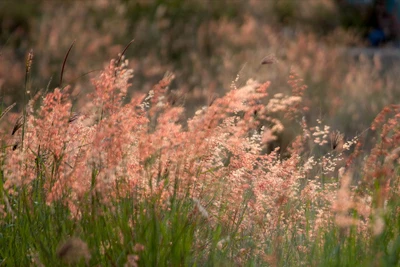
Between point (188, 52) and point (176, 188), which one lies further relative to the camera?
point (188, 52)

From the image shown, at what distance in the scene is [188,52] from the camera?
379 inches

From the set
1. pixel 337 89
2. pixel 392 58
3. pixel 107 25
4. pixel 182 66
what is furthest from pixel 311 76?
pixel 392 58

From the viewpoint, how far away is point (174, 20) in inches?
412

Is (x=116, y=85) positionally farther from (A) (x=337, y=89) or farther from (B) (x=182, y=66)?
(B) (x=182, y=66)

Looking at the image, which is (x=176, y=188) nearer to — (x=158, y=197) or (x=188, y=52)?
(x=158, y=197)

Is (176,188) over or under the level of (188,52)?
under

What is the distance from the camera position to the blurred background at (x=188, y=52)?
7.84 meters

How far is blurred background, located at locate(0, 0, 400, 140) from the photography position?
25.7ft

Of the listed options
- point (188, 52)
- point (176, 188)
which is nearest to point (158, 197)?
point (176, 188)

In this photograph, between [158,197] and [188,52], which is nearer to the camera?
[158,197]

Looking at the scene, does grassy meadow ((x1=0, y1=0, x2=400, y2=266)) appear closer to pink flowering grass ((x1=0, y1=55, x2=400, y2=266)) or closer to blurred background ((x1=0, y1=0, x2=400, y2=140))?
A: pink flowering grass ((x1=0, y1=55, x2=400, y2=266))

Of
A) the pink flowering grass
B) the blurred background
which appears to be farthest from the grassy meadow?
the blurred background

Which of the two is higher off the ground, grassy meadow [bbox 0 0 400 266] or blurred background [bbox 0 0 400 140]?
blurred background [bbox 0 0 400 140]

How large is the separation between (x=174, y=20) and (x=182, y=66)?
4.70 feet
